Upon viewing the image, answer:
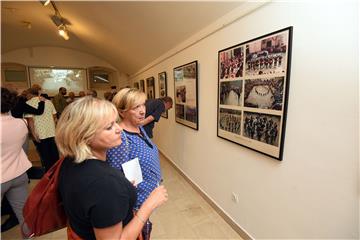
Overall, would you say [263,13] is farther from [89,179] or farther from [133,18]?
[133,18]

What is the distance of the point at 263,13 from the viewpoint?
1552 mm

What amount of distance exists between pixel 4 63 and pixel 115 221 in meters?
8.82

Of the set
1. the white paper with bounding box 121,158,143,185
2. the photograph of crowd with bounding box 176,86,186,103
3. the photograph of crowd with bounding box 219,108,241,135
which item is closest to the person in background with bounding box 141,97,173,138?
the photograph of crowd with bounding box 176,86,186,103

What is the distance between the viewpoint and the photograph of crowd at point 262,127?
1479 millimetres

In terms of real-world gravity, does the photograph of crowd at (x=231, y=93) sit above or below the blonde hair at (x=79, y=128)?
above

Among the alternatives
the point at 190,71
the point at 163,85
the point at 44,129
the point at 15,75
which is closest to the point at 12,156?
the point at 44,129

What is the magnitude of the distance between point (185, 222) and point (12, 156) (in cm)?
177

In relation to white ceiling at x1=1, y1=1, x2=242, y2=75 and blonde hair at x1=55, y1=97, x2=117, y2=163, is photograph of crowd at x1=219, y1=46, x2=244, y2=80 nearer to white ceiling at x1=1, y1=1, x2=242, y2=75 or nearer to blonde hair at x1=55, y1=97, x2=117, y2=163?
white ceiling at x1=1, y1=1, x2=242, y2=75

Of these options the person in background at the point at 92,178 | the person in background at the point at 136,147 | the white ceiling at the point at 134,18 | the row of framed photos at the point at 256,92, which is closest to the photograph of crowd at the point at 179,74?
the white ceiling at the point at 134,18

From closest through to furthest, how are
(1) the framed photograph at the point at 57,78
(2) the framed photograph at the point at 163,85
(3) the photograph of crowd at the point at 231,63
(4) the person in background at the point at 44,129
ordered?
(3) the photograph of crowd at the point at 231,63, (4) the person in background at the point at 44,129, (2) the framed photograph at the point at 163,85, (1) the framed photograph at the point at 57,78

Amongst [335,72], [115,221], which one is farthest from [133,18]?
[115,221]

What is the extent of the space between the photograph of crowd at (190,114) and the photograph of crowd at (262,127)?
110 cm

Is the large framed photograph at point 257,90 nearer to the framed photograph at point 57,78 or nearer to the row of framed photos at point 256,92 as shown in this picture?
the row of framed photos at point 256,92

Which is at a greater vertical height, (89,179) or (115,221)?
(89,179)
